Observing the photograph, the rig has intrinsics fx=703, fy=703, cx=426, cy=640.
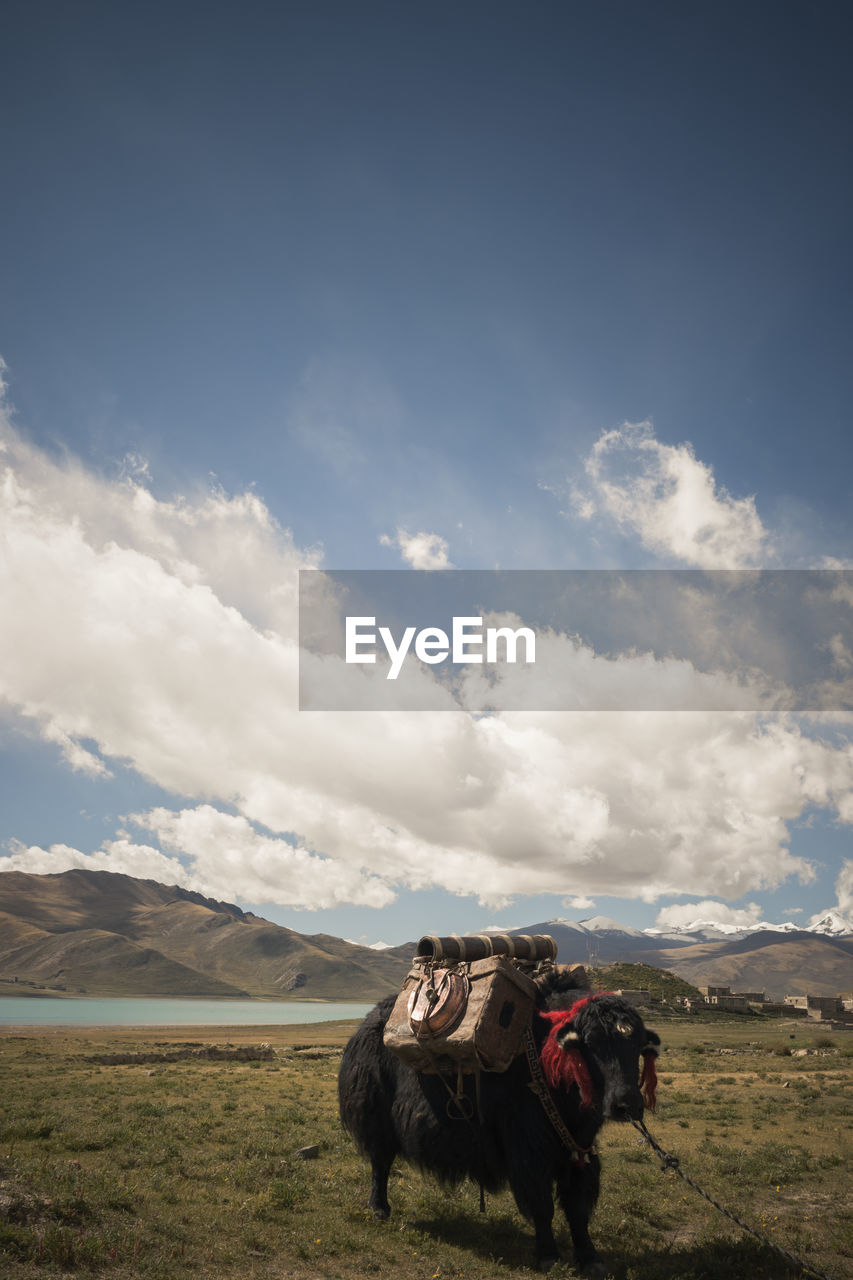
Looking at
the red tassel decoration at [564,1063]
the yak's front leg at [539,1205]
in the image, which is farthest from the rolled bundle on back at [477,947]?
the yak's front leg at [539,1205]

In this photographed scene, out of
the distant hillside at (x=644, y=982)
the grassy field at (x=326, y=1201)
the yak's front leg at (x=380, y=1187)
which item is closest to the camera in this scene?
the grassy field at (x=326, y=1201)

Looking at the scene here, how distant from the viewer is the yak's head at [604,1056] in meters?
7.09

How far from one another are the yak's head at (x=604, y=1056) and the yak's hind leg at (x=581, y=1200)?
1125 millimetres

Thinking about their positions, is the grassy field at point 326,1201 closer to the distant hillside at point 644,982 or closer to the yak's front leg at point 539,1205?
the yak's front leg at point 539,1205

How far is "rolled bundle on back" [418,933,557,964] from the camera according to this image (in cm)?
935

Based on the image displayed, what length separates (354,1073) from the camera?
9906mm

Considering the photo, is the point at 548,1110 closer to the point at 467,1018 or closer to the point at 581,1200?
the point at 581,1200

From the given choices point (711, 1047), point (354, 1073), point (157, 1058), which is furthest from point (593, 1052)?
point (711, 1047)

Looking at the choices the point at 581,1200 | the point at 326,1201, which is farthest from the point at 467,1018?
the point at 326,1201

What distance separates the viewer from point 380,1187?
980 cm

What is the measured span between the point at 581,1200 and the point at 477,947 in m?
2.89

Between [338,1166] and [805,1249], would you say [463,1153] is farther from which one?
[338,1166]

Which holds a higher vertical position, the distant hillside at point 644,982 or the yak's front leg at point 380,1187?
the yak's front leg at point 380,1187

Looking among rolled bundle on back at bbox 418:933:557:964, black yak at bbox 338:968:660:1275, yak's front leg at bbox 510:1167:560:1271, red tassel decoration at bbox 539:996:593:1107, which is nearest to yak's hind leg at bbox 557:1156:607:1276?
black yak at bbox 338:968:660:1275
